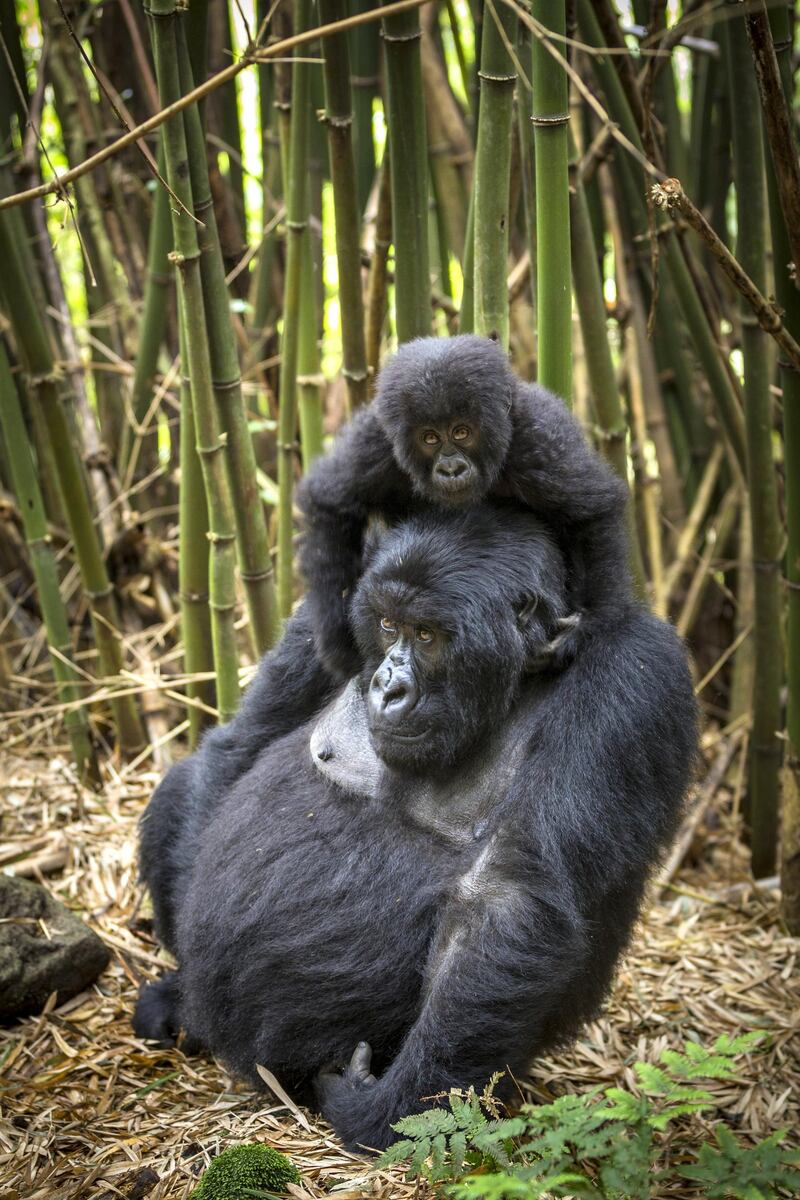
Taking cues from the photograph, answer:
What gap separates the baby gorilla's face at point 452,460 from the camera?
267cm

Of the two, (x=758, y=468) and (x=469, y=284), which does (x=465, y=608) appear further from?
(x=758, y=468)

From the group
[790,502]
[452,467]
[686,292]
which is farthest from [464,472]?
[686,292]

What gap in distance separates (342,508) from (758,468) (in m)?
1.62

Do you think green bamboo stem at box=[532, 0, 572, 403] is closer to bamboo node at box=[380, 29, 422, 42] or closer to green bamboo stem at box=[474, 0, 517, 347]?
green bamboo stem at box=[474, 0, 517, 347]

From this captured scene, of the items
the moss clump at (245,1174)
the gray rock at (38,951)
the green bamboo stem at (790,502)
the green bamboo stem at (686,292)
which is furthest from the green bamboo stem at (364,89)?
the moss clump at (245,1174)

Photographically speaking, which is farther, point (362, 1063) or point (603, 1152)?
point (362, 1063)

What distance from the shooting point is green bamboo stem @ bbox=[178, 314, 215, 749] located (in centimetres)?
372

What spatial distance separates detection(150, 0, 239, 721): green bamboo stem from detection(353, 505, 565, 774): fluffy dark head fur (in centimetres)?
85

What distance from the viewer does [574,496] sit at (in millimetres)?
2725

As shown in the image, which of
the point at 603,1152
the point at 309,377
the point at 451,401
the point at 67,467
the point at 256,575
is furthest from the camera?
the point at 309,377

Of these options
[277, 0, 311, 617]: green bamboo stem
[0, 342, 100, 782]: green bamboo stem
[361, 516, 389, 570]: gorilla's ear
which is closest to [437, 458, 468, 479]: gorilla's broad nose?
[361, 516, 389, 570]: gorilla's ear

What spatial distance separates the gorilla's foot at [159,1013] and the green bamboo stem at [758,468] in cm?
219

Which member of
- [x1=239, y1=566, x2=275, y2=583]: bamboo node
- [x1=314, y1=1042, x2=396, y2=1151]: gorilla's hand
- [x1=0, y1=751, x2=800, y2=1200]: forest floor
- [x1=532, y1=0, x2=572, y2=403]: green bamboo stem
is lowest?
[x1=0, y1=751, x2=800, y2=1200]: forest floor

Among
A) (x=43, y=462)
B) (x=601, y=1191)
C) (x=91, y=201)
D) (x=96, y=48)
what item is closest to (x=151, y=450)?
(x=43, y=462)
